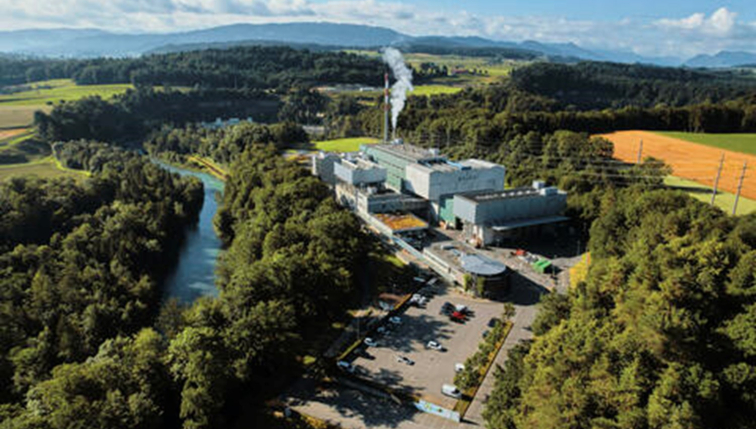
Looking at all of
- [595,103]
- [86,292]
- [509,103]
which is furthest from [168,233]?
[595,103]

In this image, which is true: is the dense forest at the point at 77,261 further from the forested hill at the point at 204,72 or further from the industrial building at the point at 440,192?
the forested hill at the point at 204,72

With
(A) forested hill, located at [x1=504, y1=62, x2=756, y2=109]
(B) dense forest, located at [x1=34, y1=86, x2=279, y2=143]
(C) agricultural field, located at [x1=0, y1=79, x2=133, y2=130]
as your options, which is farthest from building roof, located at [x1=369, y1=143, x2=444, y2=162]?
(A) forested hill, located at [x1=504, y1=62, x2=756, y2=109]

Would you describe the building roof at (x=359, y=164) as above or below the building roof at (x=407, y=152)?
below

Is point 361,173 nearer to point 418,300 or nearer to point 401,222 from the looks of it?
point 401,222

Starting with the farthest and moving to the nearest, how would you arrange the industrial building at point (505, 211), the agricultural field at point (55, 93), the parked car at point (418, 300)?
the agricultural field at point (55, 93) < the industrial building at point (505, 211) < the parked car at point (418, 300)

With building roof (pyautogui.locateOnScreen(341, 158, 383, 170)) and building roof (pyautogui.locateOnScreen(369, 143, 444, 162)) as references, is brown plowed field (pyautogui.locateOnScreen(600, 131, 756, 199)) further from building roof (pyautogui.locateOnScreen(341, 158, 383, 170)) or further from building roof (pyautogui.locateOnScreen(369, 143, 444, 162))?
building roof (pyautogui.locateOnScreen(341, 158, 383, 170))

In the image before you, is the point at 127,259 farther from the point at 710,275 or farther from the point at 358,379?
the point at 710,275

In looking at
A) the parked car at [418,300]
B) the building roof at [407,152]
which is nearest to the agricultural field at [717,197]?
the building roof at [407,152]
